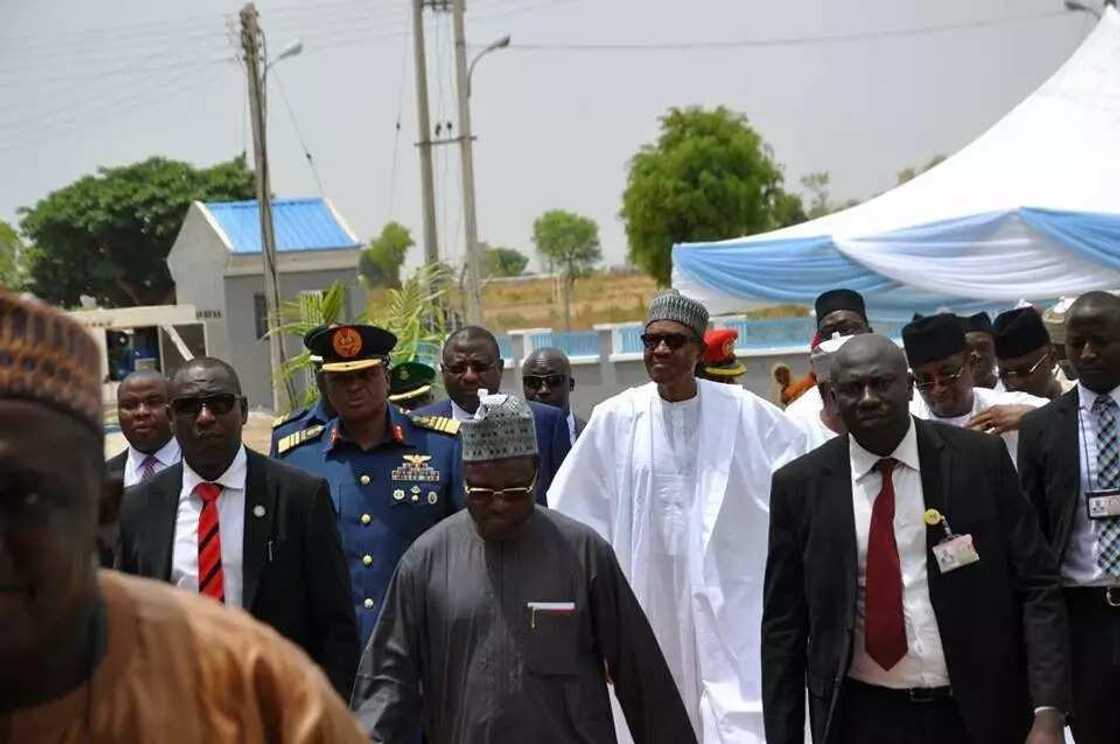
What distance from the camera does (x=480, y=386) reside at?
9.84m

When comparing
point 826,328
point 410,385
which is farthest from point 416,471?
point 410,385

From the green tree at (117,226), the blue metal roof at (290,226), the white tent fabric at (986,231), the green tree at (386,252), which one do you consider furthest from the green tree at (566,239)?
the white tent fabric at (986,231)

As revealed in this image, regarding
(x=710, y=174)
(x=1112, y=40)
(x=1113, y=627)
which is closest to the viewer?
(x=1113, y=627)

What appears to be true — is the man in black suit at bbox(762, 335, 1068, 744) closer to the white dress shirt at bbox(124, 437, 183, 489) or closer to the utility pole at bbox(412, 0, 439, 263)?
the white dress shirt at bbox(124, 437, 183, 489)

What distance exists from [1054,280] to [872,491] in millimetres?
11312

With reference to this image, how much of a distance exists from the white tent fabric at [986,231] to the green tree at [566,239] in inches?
3614

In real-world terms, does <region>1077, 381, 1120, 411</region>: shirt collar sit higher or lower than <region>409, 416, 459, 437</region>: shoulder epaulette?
higher

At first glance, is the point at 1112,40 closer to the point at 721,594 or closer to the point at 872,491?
the point at 721,594

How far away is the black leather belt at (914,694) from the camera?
5.80 meters

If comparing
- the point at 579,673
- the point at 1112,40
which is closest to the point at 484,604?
the point at 579,673

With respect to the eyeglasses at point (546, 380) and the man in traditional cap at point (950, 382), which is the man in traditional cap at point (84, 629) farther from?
the eyeglasses at point (546, 380)

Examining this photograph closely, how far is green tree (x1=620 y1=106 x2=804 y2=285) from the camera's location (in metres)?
52.7

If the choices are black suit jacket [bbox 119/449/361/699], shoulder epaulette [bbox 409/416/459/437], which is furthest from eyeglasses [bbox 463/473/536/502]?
shoulder epaulette [bbox 409/416/459/437]

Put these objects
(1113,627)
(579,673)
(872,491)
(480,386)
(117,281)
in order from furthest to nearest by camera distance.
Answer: (117,281) < (480,386) < (1113,627) < (872,491) < (579,673)
